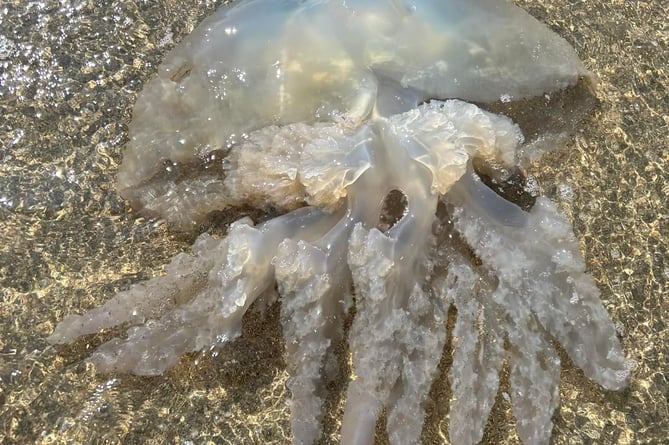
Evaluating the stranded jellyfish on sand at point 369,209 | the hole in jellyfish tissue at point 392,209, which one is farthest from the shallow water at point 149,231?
the hole in jellyfish tissue at point 392,209

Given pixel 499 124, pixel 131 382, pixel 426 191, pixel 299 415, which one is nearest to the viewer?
pixel 299 415

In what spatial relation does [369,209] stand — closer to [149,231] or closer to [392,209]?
[392,209]

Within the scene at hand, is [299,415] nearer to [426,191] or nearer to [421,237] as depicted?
[421,237]

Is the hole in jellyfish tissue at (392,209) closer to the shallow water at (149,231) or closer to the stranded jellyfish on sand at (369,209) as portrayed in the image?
the stranded jellyfish on sand at (369,209)

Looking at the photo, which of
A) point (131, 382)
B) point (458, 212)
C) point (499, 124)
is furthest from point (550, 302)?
point (131, 382)

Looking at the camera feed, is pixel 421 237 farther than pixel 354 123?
No

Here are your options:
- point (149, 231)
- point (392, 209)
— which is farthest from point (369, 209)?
point (149, 231)

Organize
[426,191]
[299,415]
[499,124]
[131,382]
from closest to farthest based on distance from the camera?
1. [299,415]
2. [131,382]
3. [426,191]
4. [499,124]
